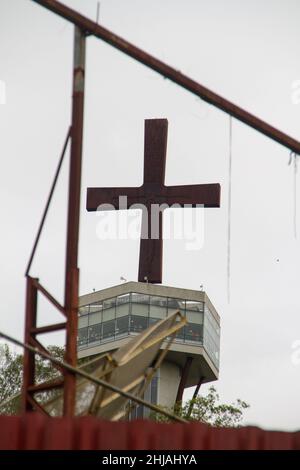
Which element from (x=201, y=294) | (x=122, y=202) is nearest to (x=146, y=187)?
(x=122, y=202)

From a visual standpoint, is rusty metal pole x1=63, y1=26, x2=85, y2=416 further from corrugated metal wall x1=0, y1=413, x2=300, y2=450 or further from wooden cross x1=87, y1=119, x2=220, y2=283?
wooden cross x1=87, y1=119, x2=220, y2=283

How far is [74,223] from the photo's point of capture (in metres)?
13.5

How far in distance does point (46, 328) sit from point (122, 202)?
2524 centimetres

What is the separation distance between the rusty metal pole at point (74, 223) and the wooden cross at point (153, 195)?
24236 mm

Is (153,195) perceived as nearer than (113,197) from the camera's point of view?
No

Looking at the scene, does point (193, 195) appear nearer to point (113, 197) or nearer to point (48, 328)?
point (113, 197)

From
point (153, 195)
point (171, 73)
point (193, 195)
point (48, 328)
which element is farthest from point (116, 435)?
point (153, 195)

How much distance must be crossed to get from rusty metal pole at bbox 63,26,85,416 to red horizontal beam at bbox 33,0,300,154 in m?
0.18

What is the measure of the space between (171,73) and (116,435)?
5099 millimetres

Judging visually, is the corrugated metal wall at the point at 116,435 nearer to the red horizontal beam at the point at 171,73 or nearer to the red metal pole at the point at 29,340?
the red metal pole at the point at 29,340

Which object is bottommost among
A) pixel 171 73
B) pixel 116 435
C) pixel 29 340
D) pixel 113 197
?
pixel 116 435

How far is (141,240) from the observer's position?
3922 centimetres
